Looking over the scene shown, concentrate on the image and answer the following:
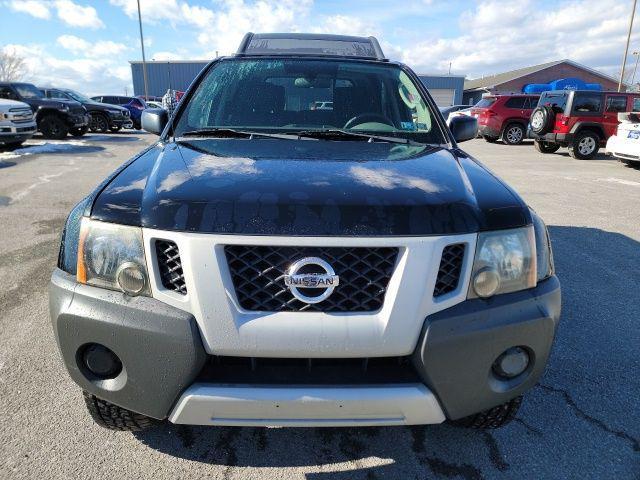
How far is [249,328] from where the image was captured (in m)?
1.51

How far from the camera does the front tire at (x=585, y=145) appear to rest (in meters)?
13.1

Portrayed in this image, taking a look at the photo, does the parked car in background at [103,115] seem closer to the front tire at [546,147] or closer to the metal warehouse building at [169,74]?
the front tire at [546,147]

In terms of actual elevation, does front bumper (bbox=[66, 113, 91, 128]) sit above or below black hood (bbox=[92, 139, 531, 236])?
below

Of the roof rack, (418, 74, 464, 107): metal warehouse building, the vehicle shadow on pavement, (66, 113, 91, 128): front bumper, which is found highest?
(418, 74, 464, 107): metal warehouse building

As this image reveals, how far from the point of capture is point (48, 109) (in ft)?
48.2

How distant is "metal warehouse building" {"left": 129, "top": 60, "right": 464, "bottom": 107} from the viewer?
181 feet

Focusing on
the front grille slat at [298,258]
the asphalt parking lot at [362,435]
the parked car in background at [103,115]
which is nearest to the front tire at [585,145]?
the asphalt parking lot at [362,435]

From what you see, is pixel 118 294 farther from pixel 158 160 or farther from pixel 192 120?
pixel 192 120

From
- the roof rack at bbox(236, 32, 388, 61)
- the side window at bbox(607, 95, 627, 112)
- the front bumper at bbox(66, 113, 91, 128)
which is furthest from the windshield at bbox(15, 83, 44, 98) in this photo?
the side window at bbox(607, 95, 627, 112)

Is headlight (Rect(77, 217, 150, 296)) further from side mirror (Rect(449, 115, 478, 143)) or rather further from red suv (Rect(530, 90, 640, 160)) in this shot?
red suv (Rect(530, 90, 640, 160))

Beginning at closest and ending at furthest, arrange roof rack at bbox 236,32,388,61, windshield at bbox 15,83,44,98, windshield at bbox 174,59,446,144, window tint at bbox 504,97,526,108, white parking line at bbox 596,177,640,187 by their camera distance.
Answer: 1. windshield at bbox 174,59,446,144
2. roof rack at bbox 236,32,388,61
3. white parking line at bbox 596,177,640,187
4. windshield at bbox 15,83,44,98
5. window tint at bbox 504,97,526,108

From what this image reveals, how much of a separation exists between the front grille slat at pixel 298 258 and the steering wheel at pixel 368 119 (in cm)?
141

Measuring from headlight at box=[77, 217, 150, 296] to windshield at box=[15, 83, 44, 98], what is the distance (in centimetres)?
1626

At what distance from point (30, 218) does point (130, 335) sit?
16.3 ft
